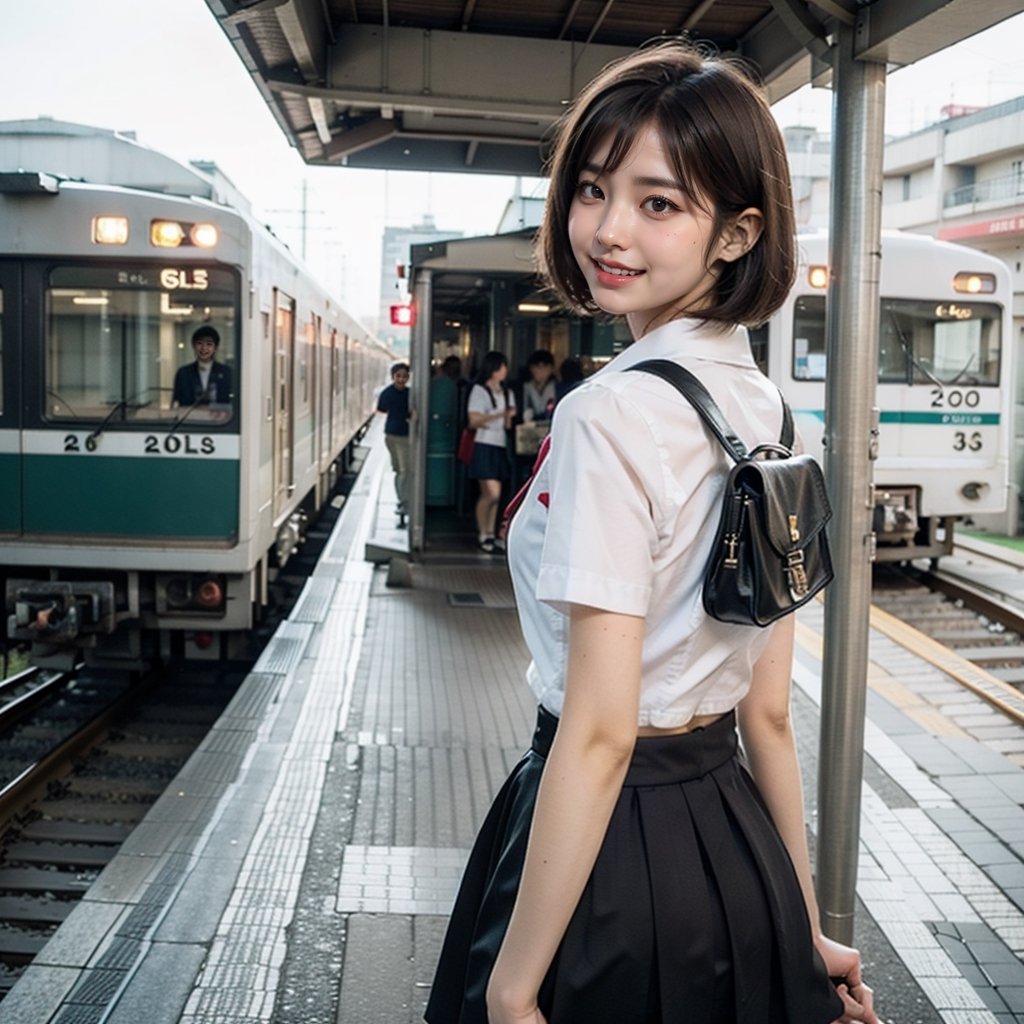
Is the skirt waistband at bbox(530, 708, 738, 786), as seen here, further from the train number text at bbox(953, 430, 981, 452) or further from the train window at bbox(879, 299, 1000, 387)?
the train number text at bbox(953, 430, 981, 452)

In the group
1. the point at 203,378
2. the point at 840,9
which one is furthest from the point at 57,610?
the point at 840,9

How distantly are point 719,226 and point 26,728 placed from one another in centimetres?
→ 693

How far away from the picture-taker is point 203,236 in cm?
725

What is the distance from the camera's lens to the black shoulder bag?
147 centimetres

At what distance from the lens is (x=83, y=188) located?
721 centimetres

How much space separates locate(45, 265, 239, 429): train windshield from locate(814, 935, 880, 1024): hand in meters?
6.27

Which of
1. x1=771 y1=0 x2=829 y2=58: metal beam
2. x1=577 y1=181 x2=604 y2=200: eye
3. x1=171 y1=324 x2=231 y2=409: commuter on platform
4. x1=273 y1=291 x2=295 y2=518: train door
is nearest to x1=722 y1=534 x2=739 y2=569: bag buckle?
x1=577 y1=181 x2=604 y2=200: eye

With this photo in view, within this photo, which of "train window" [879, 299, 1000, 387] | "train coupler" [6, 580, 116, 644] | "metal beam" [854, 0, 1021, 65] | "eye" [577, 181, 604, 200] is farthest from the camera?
"train window" [879, 299, 1000, 387]

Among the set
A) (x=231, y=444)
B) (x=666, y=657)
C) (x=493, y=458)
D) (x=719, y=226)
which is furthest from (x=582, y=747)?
(x=493, y=458)

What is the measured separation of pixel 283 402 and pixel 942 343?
6.02 meters

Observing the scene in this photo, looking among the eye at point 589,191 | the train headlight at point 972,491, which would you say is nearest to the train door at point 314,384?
the train headlight at point 972,491

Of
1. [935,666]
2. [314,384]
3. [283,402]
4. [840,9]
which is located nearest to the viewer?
[840,9]

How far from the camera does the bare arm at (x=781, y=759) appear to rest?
5.80 feet

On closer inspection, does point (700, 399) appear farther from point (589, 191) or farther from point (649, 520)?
point (589, 191)
